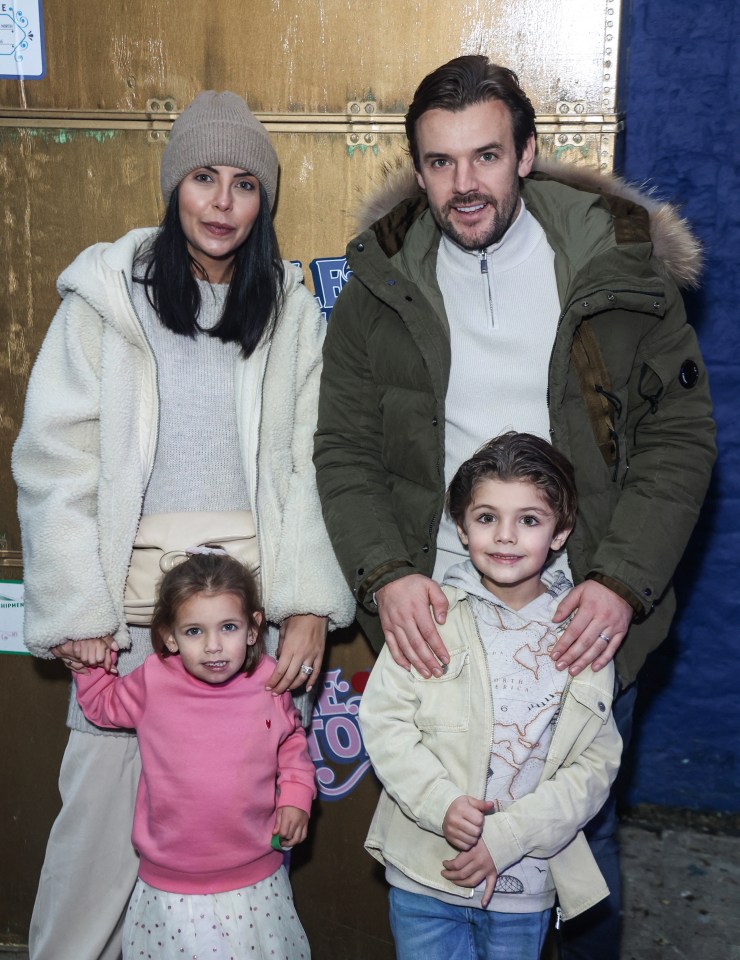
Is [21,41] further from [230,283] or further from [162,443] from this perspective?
[162,443]

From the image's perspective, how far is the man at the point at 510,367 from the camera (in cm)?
280

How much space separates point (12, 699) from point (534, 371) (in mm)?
2176

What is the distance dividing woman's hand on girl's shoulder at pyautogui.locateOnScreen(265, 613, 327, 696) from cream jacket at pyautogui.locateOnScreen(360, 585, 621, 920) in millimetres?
301

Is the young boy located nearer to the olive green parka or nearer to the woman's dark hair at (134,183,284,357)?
the olive green parka

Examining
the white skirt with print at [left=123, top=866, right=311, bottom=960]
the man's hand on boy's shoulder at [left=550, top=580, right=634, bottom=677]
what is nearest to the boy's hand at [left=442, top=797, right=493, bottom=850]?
the man's hand on boy's shoulder at [left=550, top=580, right=634, bottom=677]

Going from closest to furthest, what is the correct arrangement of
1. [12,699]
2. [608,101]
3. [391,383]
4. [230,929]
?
[230,929], [391,383], [608,101], [12,699]

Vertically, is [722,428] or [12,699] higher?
[722,428]

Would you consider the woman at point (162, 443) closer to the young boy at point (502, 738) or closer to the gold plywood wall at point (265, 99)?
the gold plywood wall at point (265, 99)

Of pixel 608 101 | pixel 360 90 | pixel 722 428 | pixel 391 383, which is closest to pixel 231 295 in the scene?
pixel 391 383

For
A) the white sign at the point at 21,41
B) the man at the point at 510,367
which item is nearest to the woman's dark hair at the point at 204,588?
the man at the point at 510,367

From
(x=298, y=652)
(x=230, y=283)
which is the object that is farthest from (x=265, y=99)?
(x=298, y=652)

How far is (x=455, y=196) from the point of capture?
2850 millimetres

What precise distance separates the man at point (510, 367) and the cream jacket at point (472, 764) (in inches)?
4.0

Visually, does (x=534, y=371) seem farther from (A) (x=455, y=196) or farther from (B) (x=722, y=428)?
(B) (x=722, y=428)
